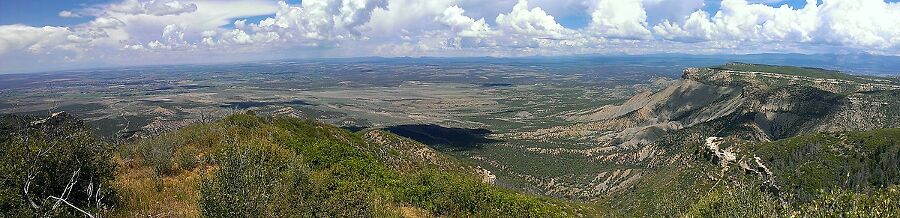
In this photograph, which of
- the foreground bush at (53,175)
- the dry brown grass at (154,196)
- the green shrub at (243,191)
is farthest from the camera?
the dry brown grass at (154,196)

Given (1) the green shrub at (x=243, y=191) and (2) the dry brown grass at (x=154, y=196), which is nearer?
(1) the green shrub at (x=243, y=191)

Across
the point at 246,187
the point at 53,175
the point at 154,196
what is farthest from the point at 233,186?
the point at 154,196

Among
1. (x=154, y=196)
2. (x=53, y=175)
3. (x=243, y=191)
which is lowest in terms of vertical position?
(x=154, y=196)

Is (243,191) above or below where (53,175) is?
below

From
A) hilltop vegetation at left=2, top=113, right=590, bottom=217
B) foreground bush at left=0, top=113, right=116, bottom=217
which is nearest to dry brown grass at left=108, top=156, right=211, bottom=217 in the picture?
hilltop vegetation at left=2, top=113, right=590, bottom=217

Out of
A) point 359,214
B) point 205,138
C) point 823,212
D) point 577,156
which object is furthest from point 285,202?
point 577,156

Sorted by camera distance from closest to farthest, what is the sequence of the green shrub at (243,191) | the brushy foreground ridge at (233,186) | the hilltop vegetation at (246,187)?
the green shrub at (243,191)
the brushy foreground ridge at (233,186)
the hilltop vegetation at (246,187)

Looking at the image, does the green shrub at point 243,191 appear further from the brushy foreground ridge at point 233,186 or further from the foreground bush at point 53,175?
the foreground bush at point 53,175

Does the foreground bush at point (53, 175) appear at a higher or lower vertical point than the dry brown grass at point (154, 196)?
higher

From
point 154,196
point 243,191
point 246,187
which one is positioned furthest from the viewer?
point 154,196

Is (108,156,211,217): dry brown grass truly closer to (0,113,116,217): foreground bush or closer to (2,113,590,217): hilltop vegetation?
(2,113,590,217): hilltop vegetation

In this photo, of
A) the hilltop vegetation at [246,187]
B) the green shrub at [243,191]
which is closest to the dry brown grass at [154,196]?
the hilltop vegetation at [246,187]

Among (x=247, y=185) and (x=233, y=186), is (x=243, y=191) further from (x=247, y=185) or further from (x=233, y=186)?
(x=233, y=186)
